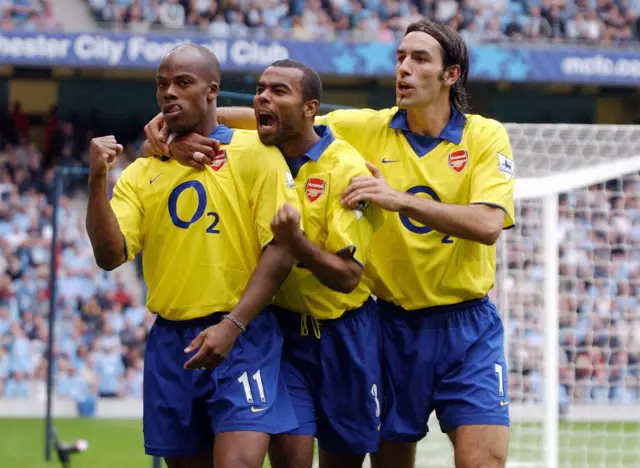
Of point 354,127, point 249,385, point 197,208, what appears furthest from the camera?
point 354,127

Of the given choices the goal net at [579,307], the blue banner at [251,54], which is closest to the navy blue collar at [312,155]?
the goal net at [579,307]

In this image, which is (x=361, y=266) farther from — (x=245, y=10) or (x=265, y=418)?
(x=245, y=10)

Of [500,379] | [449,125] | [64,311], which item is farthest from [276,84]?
[64,311]

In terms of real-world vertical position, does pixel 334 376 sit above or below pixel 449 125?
below

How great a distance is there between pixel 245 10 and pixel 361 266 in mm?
16680

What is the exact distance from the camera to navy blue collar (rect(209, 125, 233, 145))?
4750 millimetres

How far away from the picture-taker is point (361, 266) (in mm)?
4629

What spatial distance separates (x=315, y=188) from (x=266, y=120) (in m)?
0.34

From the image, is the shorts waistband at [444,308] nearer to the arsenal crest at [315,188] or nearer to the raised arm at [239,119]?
the arsenal crest at [315,188]

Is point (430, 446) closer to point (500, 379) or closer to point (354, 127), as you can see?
point (500, 379)

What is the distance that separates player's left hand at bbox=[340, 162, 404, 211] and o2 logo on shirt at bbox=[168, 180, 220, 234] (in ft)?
1.68

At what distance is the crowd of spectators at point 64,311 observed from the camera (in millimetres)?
15172

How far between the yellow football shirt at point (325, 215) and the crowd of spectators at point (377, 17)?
15.2 metres

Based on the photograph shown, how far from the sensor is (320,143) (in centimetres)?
489
